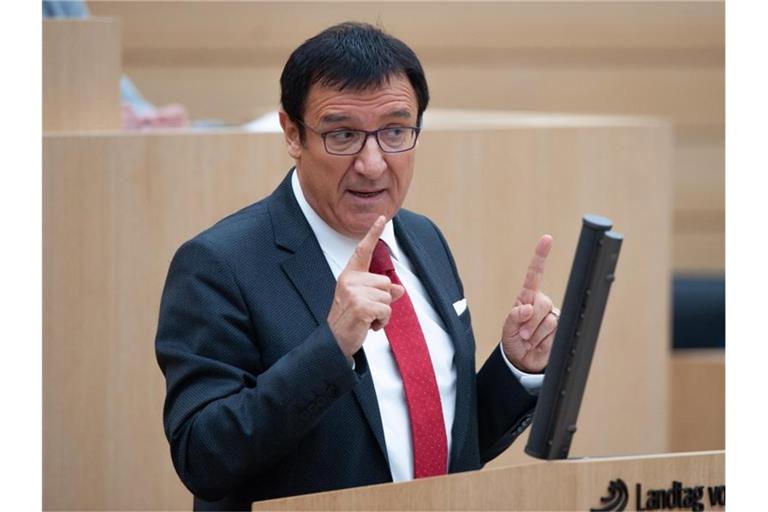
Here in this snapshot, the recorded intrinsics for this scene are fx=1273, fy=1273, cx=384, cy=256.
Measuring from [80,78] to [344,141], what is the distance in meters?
1.42

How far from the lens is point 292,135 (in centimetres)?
169

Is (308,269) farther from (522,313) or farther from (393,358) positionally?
(522,313)

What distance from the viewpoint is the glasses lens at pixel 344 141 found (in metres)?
1.61

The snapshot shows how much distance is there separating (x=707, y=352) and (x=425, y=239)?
2.64 metres

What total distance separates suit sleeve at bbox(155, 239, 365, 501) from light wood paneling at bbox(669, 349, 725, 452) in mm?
2850

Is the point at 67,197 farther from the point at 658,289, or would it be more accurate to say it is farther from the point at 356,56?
the point at 658,289

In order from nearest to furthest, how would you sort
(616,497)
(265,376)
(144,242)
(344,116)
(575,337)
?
1. (575,337)
2. (616,497)
3. (265,376)
4. (344,116)
5. (144,242)

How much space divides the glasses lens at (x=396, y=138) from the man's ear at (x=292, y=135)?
12 cm

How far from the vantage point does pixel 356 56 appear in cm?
161

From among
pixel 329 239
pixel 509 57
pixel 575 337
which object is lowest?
pixel 575 337

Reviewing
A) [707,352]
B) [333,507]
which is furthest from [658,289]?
[333,507]

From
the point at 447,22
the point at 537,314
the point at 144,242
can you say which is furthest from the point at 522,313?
the point at 447,22

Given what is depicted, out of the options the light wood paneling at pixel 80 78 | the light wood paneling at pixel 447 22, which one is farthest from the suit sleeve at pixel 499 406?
the light wood paneling at pixel 447 22

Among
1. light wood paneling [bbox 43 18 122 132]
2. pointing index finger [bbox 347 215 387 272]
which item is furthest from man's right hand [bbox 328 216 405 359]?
light wood paneling [bbox 43 18 122 132]
